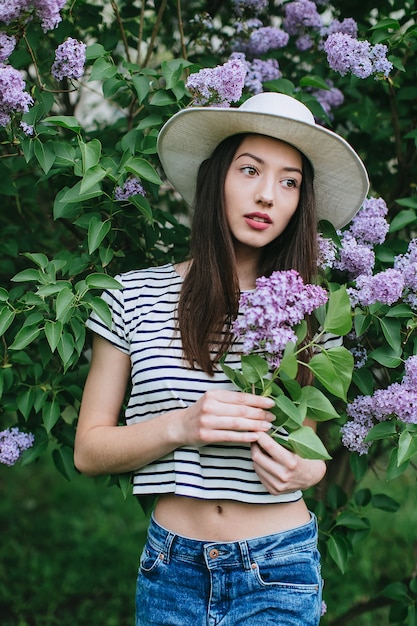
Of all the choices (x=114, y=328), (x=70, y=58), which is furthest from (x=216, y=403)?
(x=70, y=58)

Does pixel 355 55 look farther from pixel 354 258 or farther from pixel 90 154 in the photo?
pixel 90 154

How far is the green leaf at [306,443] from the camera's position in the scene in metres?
1.52

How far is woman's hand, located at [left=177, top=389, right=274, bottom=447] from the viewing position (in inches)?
61.2

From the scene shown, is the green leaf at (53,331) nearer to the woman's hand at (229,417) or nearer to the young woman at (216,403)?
the young woman at (216,403)

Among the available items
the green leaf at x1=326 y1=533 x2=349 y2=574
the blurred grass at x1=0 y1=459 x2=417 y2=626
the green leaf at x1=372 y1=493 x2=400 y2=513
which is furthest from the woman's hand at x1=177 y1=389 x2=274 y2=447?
the blurred grass at x1=0 y1=459 x2=417 y2=626

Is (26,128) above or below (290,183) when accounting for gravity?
above

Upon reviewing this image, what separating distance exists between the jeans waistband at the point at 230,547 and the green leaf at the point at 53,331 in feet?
1.63

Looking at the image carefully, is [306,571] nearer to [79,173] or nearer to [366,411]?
[366,411]

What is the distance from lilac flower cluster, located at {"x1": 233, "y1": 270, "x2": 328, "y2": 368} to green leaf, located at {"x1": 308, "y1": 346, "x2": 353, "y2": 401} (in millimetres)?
115

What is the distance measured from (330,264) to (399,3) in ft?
3.54

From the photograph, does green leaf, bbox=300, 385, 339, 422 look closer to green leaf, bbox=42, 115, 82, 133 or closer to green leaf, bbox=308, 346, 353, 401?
green leaf, bbox=308, 346, 353, 401

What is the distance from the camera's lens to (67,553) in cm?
412

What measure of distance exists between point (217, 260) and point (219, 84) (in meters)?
0.45

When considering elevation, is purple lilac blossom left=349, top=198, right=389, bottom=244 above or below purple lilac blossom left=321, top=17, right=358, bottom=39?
below
